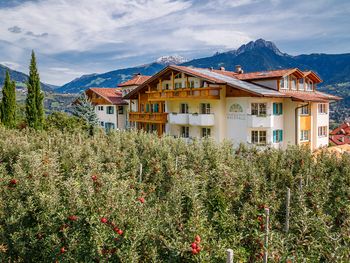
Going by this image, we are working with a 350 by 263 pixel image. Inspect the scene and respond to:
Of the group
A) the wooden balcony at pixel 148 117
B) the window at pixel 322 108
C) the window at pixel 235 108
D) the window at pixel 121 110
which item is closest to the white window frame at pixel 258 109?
the window at pixel 235 108

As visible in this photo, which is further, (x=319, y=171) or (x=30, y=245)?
(x=319, y=171)

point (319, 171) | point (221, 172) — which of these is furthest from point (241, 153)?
point (221, 172)

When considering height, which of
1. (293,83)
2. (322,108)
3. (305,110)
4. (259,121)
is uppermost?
(293,83)

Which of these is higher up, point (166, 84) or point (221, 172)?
point (166, 84)

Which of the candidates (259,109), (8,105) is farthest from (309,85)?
(8,105)

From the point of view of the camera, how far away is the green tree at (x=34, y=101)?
3300 cm

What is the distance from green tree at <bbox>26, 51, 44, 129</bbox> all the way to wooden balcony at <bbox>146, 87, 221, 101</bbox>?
11.7m

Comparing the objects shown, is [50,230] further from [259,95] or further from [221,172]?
Answer: [259,95]

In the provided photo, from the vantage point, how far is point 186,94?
30594mm

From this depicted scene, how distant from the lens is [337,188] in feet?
34.2

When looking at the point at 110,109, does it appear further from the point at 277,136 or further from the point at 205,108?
the point at 277,136

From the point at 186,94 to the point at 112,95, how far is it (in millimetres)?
19412

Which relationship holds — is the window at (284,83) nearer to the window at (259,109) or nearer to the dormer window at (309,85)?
the window at (259,109)

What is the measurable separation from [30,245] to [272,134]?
78.6 ft
